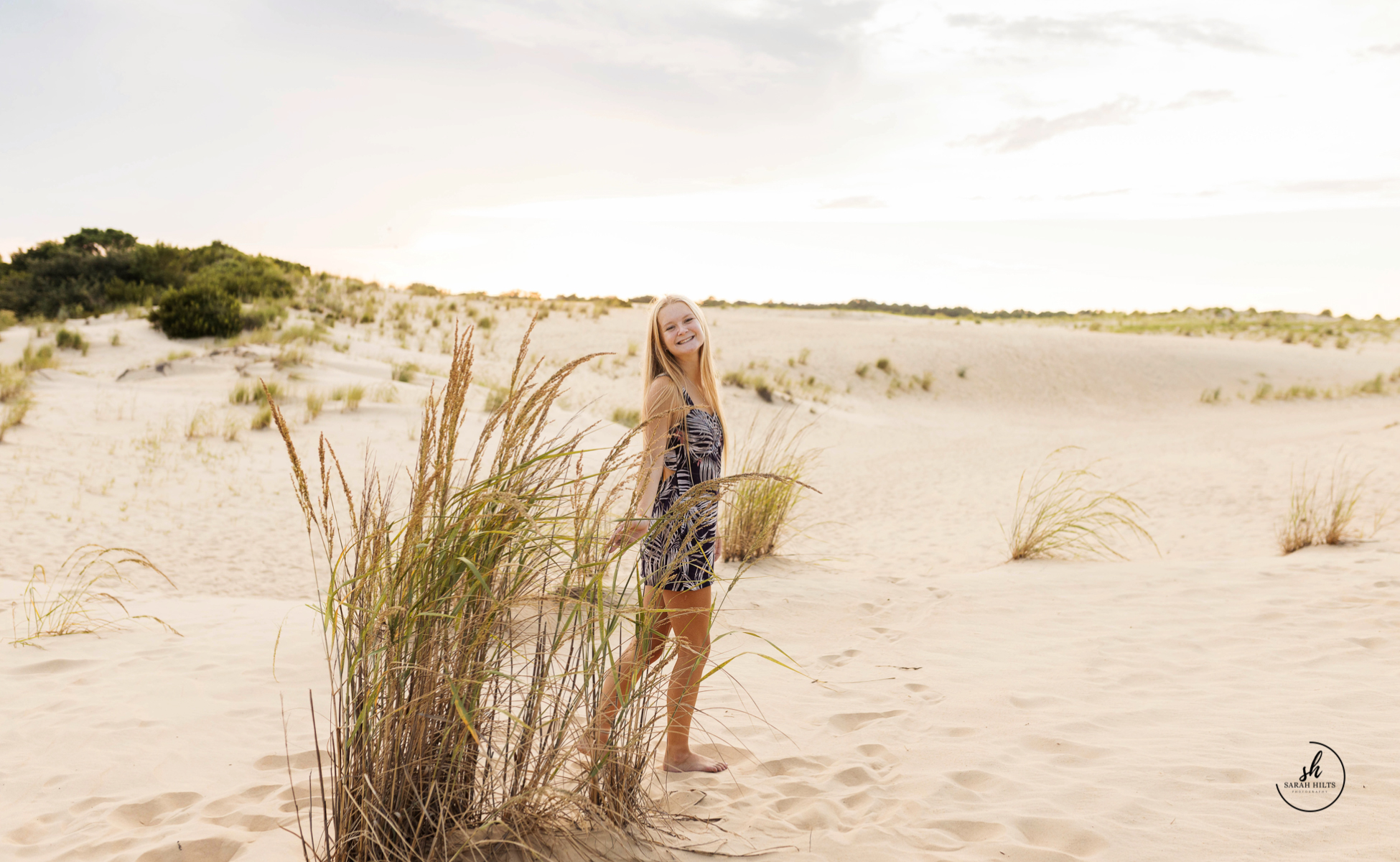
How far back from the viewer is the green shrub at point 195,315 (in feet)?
57.5

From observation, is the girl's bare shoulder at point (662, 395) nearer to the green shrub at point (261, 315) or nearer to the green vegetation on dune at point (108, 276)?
the green shrub at point (261, 315)

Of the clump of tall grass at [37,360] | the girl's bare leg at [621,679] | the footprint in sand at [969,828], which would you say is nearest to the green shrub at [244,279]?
the clump of tall grass at [37,360]

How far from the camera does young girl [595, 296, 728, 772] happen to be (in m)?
2.63

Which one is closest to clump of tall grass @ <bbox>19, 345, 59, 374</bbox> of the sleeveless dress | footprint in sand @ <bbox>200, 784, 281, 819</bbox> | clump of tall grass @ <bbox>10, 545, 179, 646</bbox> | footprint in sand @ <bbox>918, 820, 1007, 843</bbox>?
clump of tall grass @ <bbox>10, 545, 179, 646</bbox>

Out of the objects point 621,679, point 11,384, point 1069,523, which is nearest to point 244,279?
point 11,384

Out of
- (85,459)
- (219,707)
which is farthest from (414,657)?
(85,459)

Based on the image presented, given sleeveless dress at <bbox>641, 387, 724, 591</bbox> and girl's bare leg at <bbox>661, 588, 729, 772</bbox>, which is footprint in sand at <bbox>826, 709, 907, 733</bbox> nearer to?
girl's bare leg at <bbox>661, 588, 729, 772</bbox>

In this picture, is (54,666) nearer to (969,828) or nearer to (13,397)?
(969,828)

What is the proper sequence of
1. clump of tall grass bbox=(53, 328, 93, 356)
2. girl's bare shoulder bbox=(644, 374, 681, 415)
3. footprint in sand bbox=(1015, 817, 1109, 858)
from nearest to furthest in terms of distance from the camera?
1. footprint in sand bbox=(1015, 817, 1109, 858)
2. girl's bare shoulder bbox=(644, 374, 681, 415)
3. clump of tall grass bbox=(53, 328, 93, 356)

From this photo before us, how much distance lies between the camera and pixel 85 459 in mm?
9227

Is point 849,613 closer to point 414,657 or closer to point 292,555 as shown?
point 414,657

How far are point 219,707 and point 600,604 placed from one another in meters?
2.74

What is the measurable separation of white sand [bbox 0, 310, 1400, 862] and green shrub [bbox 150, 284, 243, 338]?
18.2 feet

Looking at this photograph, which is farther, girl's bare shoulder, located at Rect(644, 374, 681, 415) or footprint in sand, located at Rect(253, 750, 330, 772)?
footprint in sand, located at Rect(253, 750, 330, 772)
